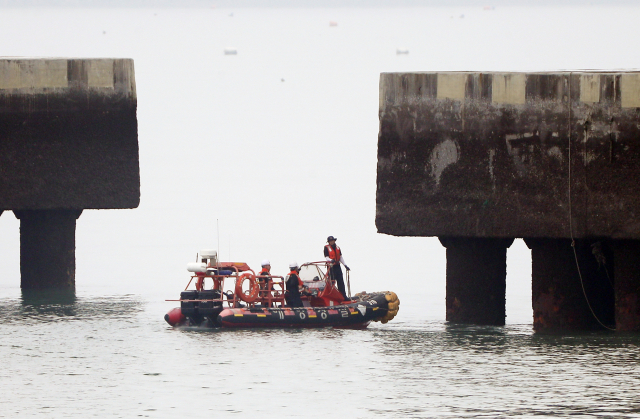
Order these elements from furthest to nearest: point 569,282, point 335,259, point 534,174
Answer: point 335,259 < point 569,282 < point 534,174

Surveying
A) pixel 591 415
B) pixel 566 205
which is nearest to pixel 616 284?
pixel 566 205

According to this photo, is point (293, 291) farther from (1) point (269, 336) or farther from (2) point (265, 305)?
(1) point (269, 336)

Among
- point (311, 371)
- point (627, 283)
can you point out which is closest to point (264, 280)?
point (311, 371)

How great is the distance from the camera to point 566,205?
95.3 feet

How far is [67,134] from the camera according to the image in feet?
115

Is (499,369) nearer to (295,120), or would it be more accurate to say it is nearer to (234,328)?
(234,328)

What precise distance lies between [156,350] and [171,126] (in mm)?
78483

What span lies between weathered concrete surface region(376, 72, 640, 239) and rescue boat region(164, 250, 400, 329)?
11.1 feet

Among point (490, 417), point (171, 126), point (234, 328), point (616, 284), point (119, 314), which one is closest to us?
point (490, 417)

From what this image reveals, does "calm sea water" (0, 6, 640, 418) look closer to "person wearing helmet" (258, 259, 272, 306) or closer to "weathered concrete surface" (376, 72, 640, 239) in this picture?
"person wearing helmet" (258, 259, 272, 306)

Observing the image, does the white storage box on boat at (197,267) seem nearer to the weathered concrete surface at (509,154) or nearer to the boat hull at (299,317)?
the boat hull at (299,317)

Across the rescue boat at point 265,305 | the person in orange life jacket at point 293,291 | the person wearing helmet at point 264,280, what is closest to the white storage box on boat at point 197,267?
the rescue boat at point 265,305

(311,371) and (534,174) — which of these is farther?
(534,174)

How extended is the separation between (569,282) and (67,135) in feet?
47.8
